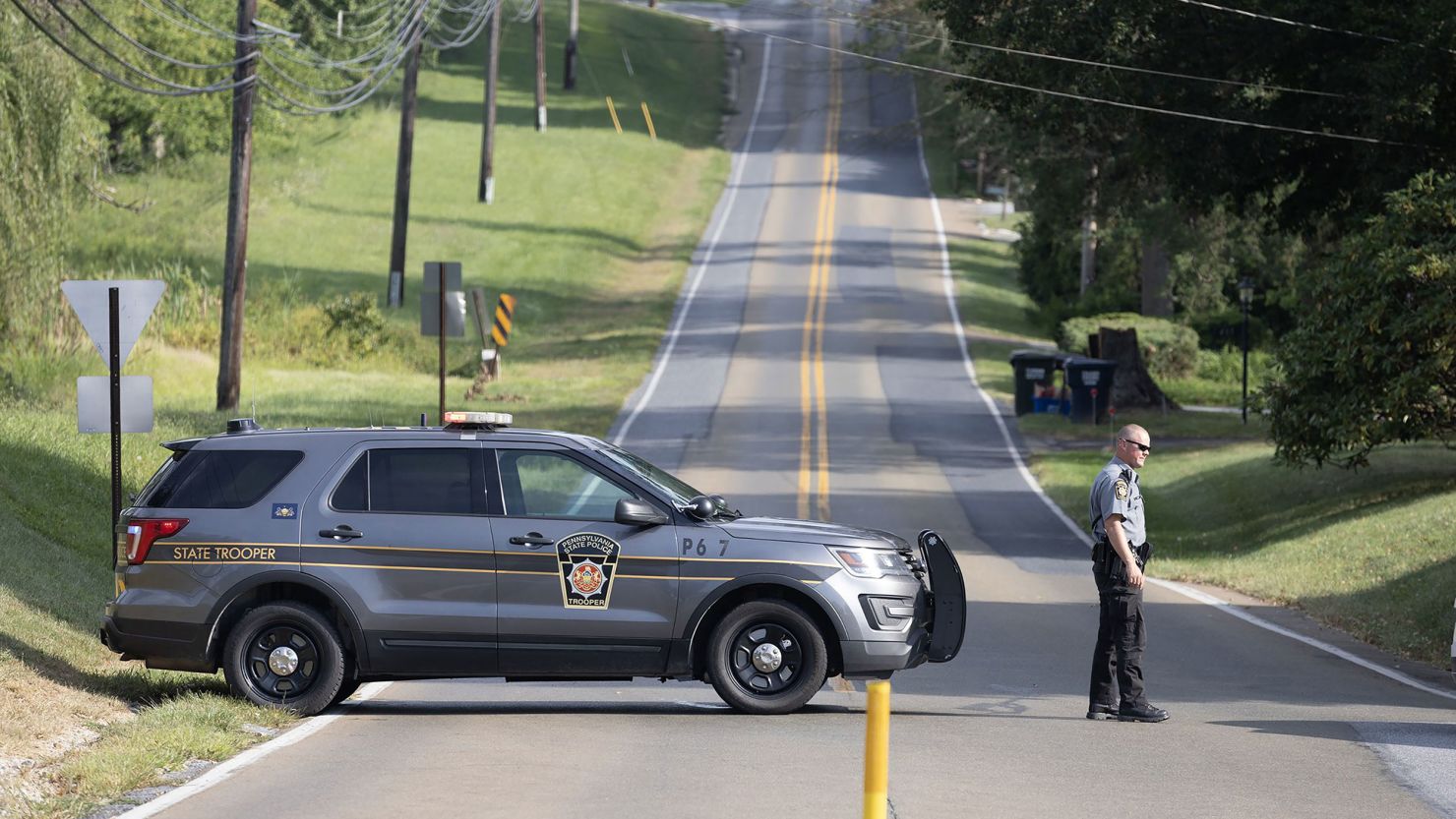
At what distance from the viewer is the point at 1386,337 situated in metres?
21.3

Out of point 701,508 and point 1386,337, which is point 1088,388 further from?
point 701,508

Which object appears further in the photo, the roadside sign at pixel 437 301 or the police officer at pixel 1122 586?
the roadside sign at pixel 437 301

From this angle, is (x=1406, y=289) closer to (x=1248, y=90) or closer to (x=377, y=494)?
(x=1248, y=90)

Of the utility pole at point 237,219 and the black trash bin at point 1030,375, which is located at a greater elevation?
the utility pole at point 237,219

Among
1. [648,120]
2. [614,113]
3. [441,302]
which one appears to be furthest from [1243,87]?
[614,113]

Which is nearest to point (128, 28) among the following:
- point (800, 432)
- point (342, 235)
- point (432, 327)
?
point (342, 235)

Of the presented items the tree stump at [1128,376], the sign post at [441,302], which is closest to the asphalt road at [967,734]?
the sign post at [441,302]

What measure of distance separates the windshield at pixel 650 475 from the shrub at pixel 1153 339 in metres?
31.1

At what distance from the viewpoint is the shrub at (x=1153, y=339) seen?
44.2 meters

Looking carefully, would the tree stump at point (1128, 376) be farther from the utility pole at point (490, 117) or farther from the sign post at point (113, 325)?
the sign post at point (113, 325)

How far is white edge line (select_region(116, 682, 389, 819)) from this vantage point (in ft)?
28.5

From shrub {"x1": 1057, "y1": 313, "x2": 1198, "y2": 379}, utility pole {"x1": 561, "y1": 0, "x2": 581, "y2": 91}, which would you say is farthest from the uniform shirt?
utility pole {"x1": 561, "y1": 0, "x2": 581, "y2": 91}

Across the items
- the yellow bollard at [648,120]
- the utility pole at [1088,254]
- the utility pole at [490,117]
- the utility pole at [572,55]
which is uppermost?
the utility pole at [572,55]

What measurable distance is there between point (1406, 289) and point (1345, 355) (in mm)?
1035
